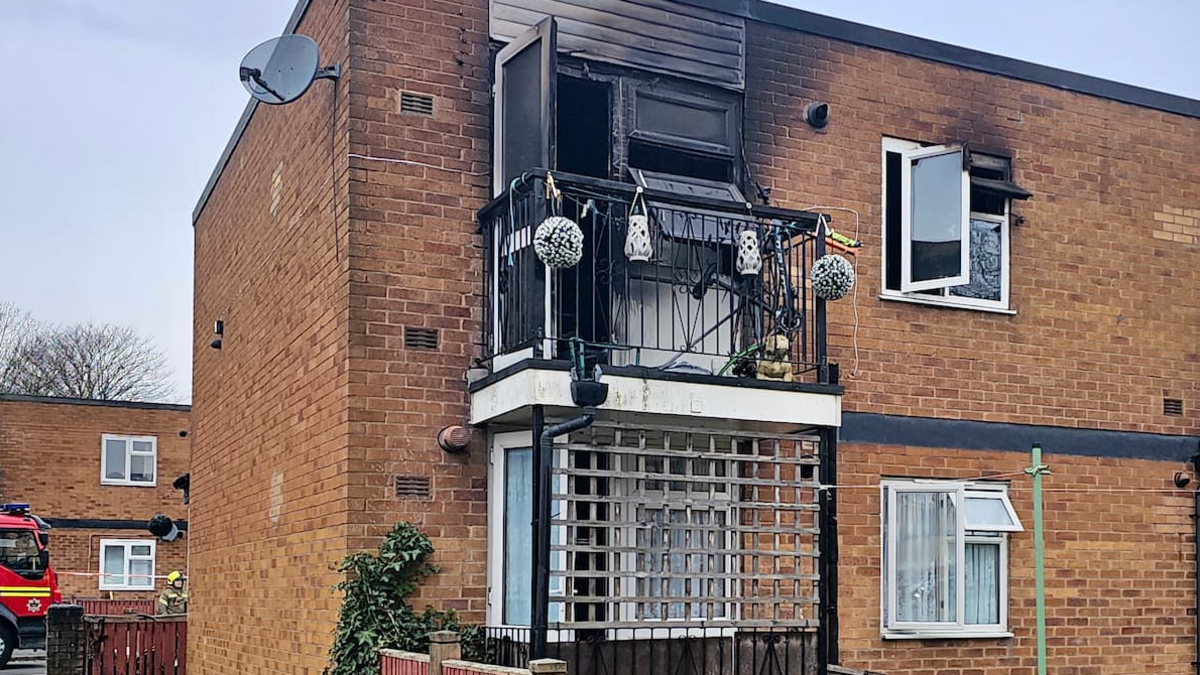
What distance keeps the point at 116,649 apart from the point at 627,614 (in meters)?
8.52

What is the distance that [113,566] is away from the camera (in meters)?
32.2

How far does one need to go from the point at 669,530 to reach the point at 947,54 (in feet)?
16.4

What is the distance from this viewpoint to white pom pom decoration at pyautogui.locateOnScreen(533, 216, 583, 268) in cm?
864

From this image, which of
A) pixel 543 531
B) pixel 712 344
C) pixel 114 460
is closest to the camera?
pixel 543 531

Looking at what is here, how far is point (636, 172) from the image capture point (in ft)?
33.3

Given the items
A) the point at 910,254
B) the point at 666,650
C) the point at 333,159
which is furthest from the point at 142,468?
the point at 666,650

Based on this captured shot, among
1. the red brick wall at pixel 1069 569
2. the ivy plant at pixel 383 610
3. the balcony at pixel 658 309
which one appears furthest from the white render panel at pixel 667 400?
the red brick wall at pixel 1069 569

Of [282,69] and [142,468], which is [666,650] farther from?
[142,468]

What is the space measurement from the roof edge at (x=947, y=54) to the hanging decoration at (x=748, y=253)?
6.92ft

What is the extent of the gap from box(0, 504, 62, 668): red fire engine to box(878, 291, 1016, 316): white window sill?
17547 millimetres

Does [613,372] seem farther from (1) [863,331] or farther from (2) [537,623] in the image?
(1) [863,331]

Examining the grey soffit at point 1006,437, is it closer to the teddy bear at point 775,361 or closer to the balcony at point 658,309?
the balcony at point 658,309

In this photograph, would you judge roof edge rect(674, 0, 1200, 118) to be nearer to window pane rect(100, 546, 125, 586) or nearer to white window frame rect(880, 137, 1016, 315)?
white window frame rect(880, 137, 1016, 315)

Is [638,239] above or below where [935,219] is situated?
below
